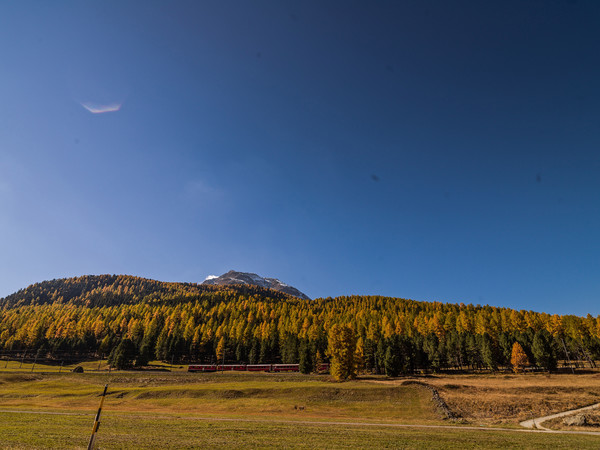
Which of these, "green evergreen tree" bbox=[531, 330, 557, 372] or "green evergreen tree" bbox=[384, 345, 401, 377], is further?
"green evergreen tree" bbox=[531, 330, 557, 372]

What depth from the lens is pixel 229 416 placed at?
3766cm

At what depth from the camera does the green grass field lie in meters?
20.0

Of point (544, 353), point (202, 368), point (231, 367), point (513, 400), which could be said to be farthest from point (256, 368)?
point (544, 353)

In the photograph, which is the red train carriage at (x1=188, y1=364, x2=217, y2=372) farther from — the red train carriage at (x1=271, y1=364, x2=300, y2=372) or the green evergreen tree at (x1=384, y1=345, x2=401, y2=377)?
the green evergreen tree at (x1=384, y1=345, x2=401, y2=377)

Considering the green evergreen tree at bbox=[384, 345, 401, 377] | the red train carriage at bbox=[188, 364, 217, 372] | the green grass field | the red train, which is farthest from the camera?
the red train carriage at bbox=[188, 364, 217, 372]

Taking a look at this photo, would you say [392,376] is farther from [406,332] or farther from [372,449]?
[372,449]

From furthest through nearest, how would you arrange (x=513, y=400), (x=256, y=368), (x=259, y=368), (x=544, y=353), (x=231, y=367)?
(x=231, y=367) < (x=256, y=368) < (x=259, y=368) < (x=544, y=353) < (x=513, y=400)

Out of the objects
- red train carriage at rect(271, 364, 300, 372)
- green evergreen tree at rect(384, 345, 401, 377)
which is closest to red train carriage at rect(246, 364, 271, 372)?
red train carriage at rect(271, 364, 300, 372)

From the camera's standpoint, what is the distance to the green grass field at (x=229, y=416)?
1995 cm

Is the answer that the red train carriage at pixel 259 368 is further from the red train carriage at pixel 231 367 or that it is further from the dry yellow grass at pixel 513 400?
the dry yellow grass at pixel 513 400

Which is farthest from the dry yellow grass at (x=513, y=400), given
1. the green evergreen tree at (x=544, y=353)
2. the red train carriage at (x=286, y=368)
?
the red train carriage at (x=286, y=368)

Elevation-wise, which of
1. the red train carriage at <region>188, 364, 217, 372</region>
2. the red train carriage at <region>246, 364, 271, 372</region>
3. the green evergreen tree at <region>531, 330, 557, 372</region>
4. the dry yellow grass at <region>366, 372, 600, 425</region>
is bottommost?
the red train carriage at <region>188, 364, 217, 372</region>

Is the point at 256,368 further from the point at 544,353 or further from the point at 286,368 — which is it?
the point at 544,353

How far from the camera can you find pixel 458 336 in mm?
109375
